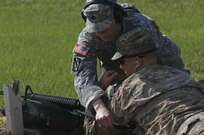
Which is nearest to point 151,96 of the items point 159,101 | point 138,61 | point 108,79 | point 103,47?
point 159,101

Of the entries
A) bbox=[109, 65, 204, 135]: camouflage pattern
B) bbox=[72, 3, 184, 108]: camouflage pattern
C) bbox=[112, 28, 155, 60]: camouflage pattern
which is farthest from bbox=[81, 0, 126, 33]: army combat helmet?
bbox=[109, 65, 204, 135]: camouflage pattern

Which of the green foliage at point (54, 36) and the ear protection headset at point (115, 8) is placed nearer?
the ear protection headset at point (115, 8)

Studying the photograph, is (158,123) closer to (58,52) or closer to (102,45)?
(102,45)

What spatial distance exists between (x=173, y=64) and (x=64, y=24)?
9.25m

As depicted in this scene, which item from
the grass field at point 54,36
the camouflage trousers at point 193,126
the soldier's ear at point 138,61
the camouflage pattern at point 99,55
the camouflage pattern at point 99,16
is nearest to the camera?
the camouflage trousers at point 193,126

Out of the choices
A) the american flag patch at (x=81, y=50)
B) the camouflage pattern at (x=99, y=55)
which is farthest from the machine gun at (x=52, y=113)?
the american flag patch at (x=81, y=50)

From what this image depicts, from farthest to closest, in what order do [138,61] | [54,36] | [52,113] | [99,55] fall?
[54,36] → [99,55] → [52,113] → [138,61]

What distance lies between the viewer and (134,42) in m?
3.57

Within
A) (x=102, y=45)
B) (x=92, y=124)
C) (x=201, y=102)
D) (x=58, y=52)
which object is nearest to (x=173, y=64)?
(x=102, y=45)

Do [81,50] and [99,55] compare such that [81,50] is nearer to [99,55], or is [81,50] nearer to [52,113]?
[99,55]

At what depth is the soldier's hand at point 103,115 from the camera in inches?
140

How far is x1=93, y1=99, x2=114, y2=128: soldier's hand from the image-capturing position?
11.7 feet

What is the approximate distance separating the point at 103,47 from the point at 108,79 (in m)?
0.23

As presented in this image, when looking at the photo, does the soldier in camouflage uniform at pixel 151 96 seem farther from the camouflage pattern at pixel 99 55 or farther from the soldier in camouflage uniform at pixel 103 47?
the camouflage pattern at pixel 99 55
